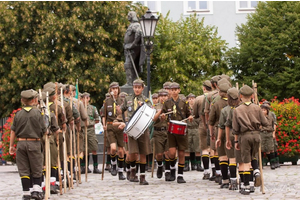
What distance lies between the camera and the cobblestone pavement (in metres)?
12.3

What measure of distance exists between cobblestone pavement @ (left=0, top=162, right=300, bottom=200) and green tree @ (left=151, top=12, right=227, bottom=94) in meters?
27.5

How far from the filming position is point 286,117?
20.9m

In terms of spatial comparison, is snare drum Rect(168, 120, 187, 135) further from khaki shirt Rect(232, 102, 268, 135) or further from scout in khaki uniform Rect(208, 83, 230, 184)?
khaki shirt Rect(232, 102, 268, 135)

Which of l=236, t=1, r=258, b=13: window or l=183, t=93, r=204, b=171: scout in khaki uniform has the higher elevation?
l=236, t=1, r=258, b=13: window

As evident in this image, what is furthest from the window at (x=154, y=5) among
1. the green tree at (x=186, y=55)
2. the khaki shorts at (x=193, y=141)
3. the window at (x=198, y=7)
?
the khaki shorts at (x=193, y=141)

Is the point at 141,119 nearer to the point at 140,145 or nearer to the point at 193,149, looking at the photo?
the point at 140,145

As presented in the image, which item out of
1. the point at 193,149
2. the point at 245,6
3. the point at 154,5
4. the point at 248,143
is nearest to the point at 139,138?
the point at 248,143

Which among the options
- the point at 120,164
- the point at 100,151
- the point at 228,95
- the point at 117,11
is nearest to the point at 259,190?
the point at 228,95

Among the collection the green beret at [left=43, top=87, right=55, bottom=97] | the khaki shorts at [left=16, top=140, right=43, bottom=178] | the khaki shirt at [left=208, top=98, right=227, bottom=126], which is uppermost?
the green beret at [left=43, top=87, right=55, bottom=97]

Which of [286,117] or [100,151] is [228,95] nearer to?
[286,117]

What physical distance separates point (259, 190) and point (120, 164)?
15.2 ft

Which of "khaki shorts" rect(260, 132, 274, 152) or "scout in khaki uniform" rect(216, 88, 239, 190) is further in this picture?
"khaki shorts" rect(260, 132, 274, 152)

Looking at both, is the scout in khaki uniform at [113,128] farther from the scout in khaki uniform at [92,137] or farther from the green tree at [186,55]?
the green tree at [186,55]

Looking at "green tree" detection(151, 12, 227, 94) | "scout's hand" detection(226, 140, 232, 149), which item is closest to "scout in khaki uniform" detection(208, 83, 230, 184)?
"scout's hand" detection(226, 140, 232, 149)
